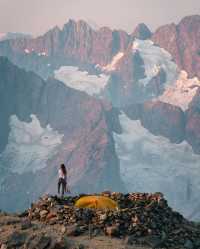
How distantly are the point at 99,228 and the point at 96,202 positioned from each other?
3049mm

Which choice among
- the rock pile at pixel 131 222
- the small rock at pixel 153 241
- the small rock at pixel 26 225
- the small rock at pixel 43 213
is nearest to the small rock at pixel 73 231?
the rock pile at pixel 131 222

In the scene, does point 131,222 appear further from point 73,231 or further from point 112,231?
point 73,231

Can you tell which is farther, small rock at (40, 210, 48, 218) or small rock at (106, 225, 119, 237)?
small rock at (40, 210, 48, 218)

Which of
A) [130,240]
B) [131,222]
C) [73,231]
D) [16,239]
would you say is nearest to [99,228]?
[73,231]

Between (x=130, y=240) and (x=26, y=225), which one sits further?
(x=26, y=225)

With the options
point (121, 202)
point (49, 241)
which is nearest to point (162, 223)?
point (121, 202)

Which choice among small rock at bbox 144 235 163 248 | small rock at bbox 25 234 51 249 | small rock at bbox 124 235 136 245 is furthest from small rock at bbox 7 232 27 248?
small rock at bbox 144 235 163 248

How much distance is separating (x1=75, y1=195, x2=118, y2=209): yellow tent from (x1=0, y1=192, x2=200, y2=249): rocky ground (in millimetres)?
477

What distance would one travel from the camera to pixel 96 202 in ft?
100

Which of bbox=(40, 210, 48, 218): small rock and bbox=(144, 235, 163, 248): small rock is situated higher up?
bbox=(40, 210, 48, 218): small rock

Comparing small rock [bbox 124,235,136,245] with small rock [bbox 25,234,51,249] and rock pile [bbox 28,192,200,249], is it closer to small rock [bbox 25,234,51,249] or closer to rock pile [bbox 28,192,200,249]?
rock pile [bbox 28,192,200,249]

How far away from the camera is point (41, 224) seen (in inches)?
1125

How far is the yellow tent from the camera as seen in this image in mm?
30195

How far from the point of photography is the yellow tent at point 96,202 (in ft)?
99.1
